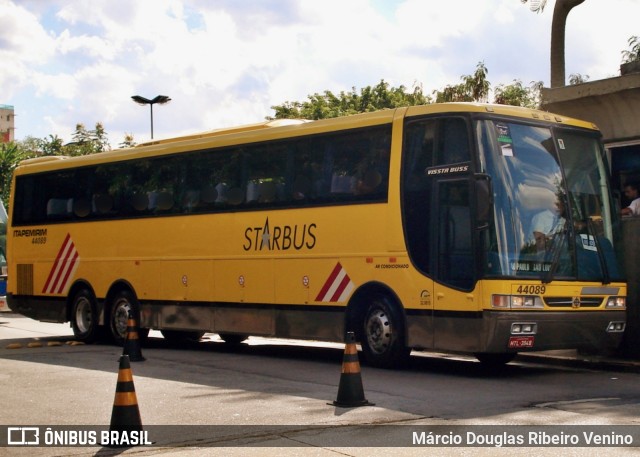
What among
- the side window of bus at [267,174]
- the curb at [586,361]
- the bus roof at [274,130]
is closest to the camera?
the bus roof at [274,130]

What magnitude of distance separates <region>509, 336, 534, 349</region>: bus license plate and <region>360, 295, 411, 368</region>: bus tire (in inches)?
69.1

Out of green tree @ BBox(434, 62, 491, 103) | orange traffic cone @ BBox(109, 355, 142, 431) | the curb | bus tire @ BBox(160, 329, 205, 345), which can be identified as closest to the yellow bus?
the curb

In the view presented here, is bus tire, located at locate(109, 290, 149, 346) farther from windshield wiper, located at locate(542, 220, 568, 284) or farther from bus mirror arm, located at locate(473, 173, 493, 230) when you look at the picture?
windshield wiper, located at locate(542, 220, 568, 284)

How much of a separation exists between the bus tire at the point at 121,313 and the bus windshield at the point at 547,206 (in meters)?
8.50

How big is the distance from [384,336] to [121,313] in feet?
22.7

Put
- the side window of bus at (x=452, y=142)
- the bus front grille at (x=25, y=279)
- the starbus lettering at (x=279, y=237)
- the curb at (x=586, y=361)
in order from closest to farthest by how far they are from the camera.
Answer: the side window of bus at (x=452, y=142)
the curb at (x=586, y=361)
the starbus lettering at (x=279, y=237)
the bus front grille at (x=25, y=279)

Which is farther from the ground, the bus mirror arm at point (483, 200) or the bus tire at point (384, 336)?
the bus mirror arm at point (483, 200)

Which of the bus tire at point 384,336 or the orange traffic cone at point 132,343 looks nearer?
the bus tire at point 384,336

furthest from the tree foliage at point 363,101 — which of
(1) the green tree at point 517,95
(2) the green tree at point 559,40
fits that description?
(2) the green tree at point 559,40

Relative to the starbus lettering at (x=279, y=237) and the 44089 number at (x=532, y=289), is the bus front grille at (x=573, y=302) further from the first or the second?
the starbus lettering at (x=279, y=237)

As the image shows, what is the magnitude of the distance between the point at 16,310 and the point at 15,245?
139cm

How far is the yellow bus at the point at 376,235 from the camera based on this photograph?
13883 millimetres

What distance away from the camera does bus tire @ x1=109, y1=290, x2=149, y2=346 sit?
19953 mm

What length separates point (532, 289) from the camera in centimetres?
1377
